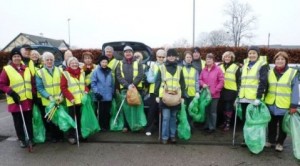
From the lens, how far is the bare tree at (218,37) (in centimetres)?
Result: 4592

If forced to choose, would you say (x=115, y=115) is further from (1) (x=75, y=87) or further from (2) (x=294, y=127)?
(2) (x=294, y=127)

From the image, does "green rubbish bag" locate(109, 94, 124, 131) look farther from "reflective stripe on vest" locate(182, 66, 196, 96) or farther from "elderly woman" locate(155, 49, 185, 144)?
"reflective stripe on vest" locate(182, 66, 196, 96)

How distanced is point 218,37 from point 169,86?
47.0 meters

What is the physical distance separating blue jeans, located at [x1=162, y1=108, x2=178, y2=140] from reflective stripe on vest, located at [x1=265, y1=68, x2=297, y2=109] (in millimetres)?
1792

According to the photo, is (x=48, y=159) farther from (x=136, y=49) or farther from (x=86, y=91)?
(x=136, y=49)

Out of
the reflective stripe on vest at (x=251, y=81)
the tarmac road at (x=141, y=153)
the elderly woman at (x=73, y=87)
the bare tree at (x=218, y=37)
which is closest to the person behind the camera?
the tarmac road at (x=141, y=153)

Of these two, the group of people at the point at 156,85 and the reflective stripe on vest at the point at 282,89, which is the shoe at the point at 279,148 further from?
the reflective stripe on vest at the point at 282,89

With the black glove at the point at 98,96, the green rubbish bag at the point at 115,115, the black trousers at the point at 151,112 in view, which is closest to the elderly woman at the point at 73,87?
the black glove at the point at 98,96

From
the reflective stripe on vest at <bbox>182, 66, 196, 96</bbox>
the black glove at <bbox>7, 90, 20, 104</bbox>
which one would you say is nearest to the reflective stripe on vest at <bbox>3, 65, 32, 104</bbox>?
the black glove at <bbox>7, 90, 20, 104</bbox>

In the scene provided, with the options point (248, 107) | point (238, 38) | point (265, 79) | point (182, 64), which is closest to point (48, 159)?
point (182, 64)

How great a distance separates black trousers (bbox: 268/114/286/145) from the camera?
16.0ft

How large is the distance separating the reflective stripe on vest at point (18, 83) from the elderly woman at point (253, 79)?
158 inches

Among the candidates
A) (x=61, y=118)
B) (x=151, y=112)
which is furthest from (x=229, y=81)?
(x=61, y=118)

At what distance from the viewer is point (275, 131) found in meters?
5.04
